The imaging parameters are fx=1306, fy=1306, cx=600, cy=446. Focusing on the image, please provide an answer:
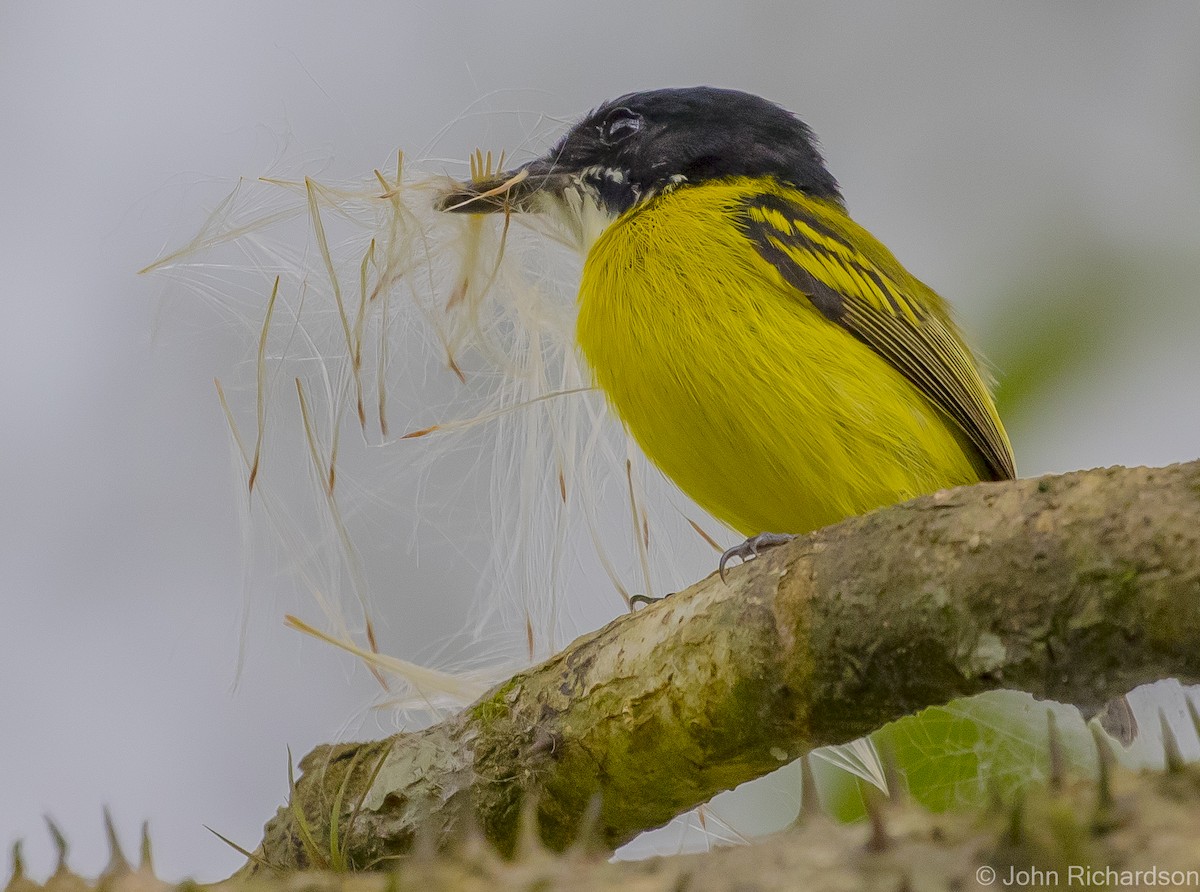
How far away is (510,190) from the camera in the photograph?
3.79m

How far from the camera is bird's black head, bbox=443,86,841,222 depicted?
4.01 meters

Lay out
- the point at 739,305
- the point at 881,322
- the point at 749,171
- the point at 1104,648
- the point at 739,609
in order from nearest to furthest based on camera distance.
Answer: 1. the point at 1104,648
2. the point at 739,609
3. the point at 739,305
4. the point at 881,322
5. the point at 749,171

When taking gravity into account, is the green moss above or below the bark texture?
below

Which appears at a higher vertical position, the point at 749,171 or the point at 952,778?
the point at 749,171

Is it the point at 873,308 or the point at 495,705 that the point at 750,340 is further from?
the point at 495,705

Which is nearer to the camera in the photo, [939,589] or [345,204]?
[939,589]

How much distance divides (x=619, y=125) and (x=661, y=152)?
0.19 meters

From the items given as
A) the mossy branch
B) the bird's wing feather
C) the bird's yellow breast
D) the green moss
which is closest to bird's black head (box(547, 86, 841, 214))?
the bird's wing feather

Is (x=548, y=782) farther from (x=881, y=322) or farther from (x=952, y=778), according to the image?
(x=881, y=322)

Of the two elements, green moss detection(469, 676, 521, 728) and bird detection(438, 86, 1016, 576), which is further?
bird detection(438, 86, 1016, 576)

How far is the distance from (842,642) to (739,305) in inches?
61.5

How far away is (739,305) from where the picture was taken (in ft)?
11.0

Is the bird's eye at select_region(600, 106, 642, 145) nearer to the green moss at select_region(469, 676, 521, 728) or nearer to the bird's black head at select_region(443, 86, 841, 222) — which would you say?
the bird's black head at select_region(443, 86, 841, 222)

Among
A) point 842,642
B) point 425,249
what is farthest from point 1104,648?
point 425,249
